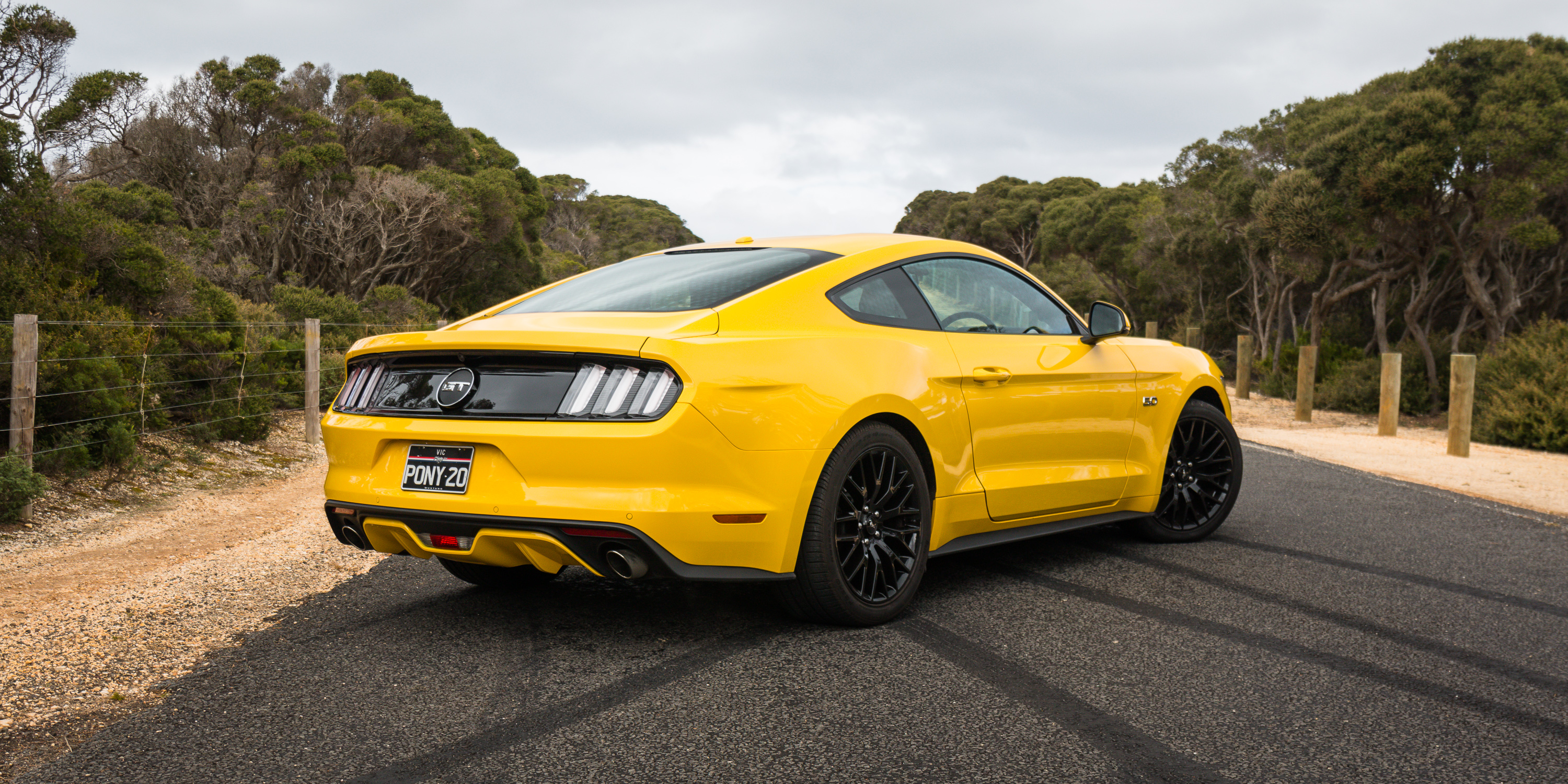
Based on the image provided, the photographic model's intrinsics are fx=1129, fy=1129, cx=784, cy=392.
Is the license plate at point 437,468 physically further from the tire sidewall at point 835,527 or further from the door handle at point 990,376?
the door handle at point 990,376

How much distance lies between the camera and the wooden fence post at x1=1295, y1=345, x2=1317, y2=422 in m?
20.5

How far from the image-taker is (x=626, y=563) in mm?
3711

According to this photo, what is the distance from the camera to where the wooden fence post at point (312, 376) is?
1196 cm

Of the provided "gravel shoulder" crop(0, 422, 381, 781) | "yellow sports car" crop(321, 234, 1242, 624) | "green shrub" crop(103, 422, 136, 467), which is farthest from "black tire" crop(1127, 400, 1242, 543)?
"green shrub" crop(103, 422, 136, 467)

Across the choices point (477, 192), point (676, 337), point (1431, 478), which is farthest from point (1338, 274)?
point (676, 337)

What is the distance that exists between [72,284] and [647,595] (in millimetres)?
7994

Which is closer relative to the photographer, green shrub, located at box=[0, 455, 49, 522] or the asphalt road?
the asphalt road

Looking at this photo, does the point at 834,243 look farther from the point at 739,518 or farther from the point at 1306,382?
the point at 1306,382

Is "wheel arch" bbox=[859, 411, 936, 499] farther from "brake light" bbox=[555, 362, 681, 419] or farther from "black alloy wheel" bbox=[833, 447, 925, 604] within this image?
"brake light" bbox=[555, 362, 681, 419]

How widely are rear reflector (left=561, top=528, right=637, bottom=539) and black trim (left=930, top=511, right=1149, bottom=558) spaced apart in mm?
1456

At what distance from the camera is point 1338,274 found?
27.8 meters

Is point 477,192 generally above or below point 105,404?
above

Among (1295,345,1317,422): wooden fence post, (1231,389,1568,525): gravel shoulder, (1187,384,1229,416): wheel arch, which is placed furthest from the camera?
(1295,345,1317,422): wooden fence post

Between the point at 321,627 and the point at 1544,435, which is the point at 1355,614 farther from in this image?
the point at 1544,435
